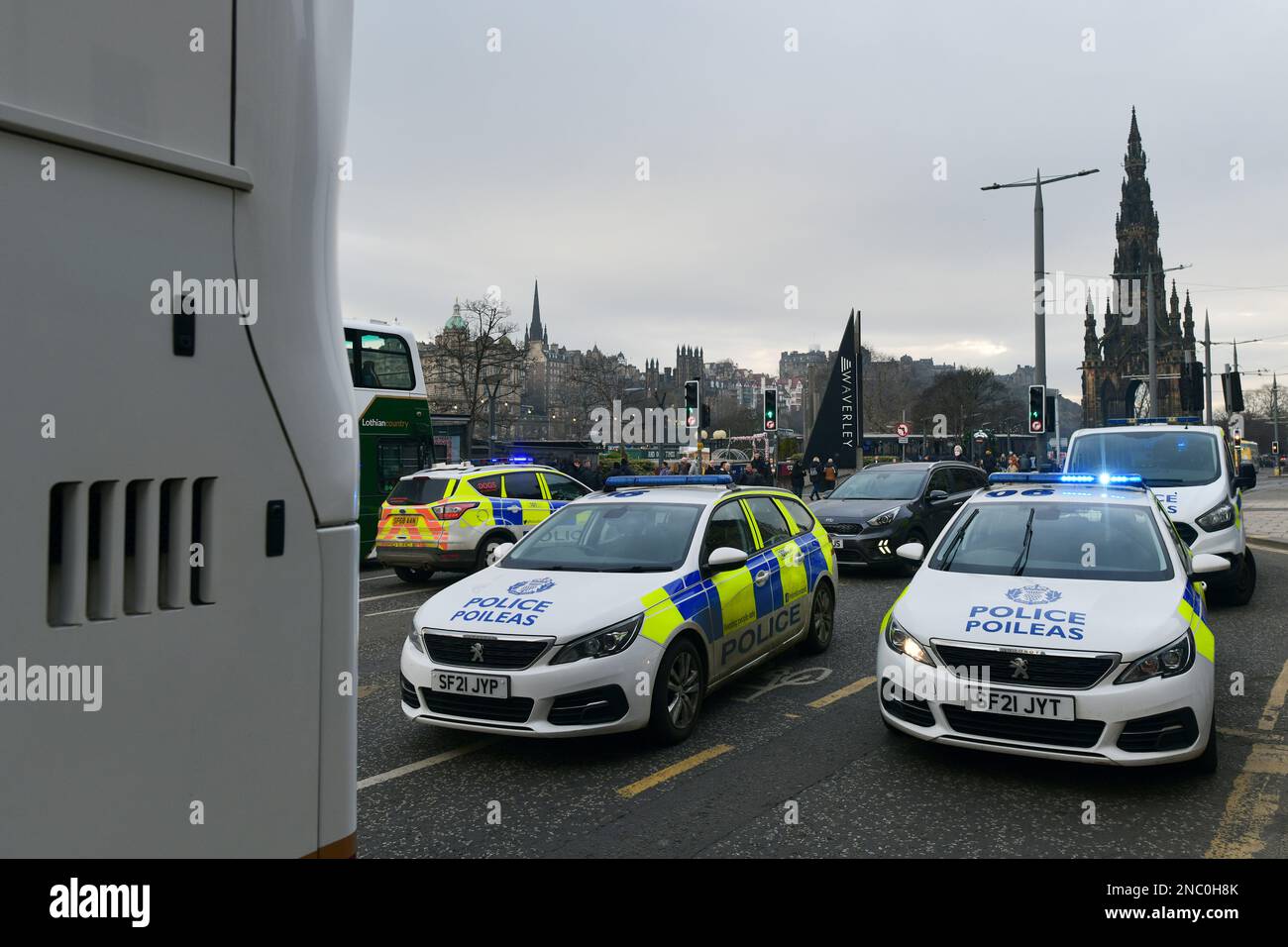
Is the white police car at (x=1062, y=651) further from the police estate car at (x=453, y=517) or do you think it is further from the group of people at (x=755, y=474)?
the group of people at (x=755, y=474)

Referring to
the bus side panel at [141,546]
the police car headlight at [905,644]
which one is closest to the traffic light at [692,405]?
the police car headlight at [905,644]

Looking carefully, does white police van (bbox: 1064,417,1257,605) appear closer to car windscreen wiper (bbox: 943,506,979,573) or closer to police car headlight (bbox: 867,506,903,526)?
police car headlight (bbox: 867,506,903,526)

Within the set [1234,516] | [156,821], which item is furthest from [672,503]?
[1234,516]

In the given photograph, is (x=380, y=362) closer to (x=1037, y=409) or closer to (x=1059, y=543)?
(x=1059, y=543)

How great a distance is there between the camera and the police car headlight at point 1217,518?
406 inches

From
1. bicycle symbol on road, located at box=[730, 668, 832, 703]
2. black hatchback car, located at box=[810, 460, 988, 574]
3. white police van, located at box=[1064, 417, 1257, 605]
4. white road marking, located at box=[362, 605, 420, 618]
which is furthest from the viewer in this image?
black hatchback car, located at box=[810, 460, 988, 574]

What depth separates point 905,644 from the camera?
17.6 feet

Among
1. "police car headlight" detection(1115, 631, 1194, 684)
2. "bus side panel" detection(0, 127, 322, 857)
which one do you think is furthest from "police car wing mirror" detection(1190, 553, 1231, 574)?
"bus side panel" detection(0, 127, 322, 857)

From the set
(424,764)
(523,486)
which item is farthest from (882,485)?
(424,764)

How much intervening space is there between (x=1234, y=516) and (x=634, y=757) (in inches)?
330

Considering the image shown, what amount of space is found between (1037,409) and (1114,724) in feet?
60.5

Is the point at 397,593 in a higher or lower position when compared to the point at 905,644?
lower

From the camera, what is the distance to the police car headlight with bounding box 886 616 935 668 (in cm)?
521

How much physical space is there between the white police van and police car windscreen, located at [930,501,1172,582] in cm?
404
